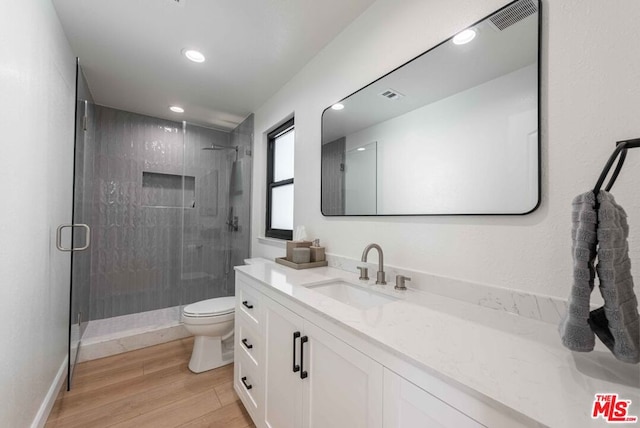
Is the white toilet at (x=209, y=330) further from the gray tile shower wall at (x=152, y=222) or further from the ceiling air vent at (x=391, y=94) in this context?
the ceiling air vent at (x=391, y=94)

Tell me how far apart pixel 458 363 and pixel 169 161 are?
3557 millimetres

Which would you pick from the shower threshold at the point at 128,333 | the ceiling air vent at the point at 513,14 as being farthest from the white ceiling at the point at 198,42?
the shower threshold at the point at 128,333

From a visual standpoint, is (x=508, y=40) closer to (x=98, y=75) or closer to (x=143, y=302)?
(x=98, y=75)

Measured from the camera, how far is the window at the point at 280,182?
245 cm

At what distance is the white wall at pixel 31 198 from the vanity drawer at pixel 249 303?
1.00 m

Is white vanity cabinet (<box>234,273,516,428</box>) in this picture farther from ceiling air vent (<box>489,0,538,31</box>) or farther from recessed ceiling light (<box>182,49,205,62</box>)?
recessed ceiling light (<box>182,49,205,62</box>)

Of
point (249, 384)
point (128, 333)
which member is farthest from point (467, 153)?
point (128, 333)

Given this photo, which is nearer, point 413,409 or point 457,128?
point 413,409

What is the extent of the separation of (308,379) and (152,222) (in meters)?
2.95

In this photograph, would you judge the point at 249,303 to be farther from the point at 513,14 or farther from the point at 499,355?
the point at 513,14

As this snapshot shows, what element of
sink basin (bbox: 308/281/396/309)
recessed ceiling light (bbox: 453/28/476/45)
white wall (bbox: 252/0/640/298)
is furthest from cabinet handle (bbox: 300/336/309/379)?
recessed ceiling light (bbox: 453/28/476/45)

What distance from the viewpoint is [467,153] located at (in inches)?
41.9

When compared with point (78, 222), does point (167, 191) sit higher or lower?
higher

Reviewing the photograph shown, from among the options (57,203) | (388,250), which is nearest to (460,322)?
(388,250)
